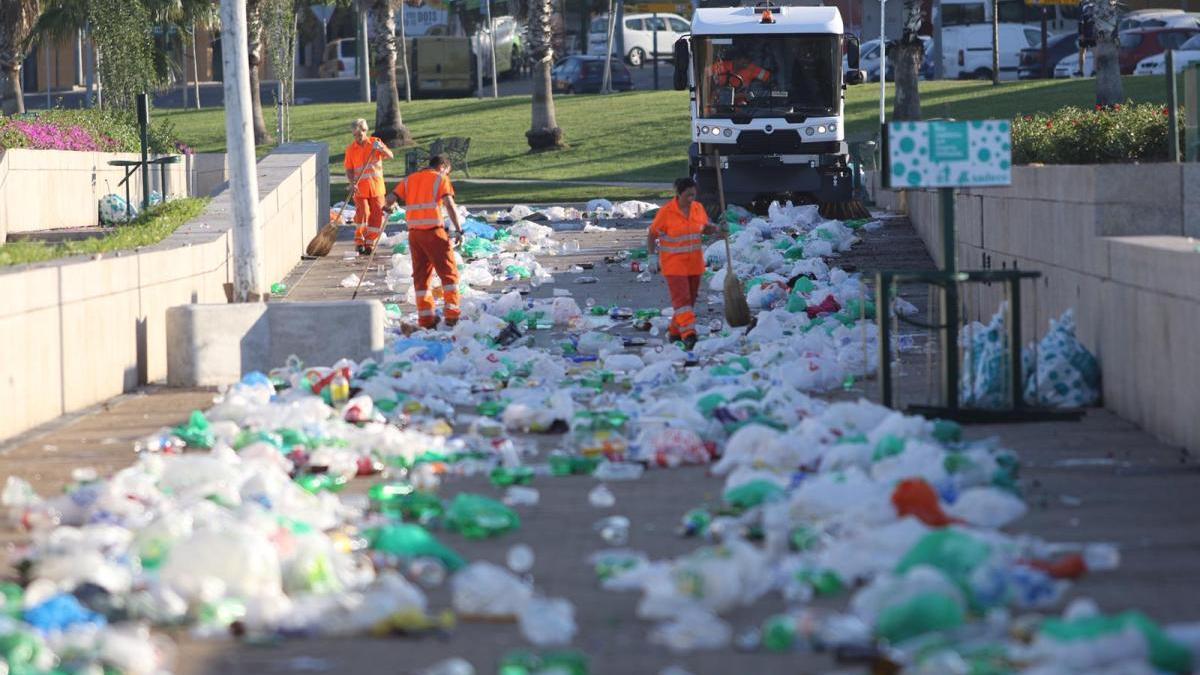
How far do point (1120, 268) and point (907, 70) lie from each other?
22809 millimetres

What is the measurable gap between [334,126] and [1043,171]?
3455cm

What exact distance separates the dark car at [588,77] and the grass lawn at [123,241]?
3291cm

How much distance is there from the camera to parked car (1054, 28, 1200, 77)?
45531mm

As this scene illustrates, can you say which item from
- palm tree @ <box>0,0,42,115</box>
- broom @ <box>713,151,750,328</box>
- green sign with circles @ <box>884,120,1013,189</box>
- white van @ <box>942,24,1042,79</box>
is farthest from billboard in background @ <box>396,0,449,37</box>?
green sign with circles @ <box>884,120,1013,189</box>

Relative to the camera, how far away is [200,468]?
876 cm

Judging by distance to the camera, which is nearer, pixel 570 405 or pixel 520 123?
pixel 570 405

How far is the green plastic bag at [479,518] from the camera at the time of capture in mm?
8086

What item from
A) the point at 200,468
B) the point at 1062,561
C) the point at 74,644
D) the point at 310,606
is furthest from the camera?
the point at 200,468

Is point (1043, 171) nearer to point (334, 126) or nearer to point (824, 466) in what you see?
point (824, 466)

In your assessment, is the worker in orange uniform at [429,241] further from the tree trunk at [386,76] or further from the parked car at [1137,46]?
the parked car at [1137,46]

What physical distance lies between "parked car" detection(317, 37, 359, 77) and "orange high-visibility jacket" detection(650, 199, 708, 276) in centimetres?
5114

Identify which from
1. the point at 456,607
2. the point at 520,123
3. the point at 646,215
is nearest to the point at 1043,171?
the point at 456,607

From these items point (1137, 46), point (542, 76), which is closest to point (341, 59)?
→ point (542, 76)

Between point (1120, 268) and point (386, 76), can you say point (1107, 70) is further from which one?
point (1120, 268)
